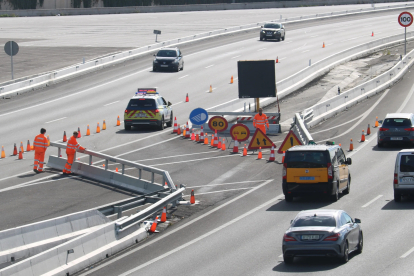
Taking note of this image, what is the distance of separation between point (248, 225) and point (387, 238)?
3.52 metres

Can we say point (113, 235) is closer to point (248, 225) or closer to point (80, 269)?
point (80, 269)

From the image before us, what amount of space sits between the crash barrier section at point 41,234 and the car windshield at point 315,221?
16.8 feet

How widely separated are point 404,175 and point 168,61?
3424 centimetres

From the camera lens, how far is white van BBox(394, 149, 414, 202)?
64.1ft

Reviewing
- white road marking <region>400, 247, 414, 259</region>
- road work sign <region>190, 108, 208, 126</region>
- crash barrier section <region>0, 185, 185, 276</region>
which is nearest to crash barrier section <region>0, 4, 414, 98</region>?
road work sign <region>190, 108, 208, 126</region>

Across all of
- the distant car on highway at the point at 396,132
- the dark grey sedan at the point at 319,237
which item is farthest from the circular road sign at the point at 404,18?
the dark grey sedan at the point at 319,237

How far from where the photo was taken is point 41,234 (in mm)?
15094

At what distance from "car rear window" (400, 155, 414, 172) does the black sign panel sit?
635 inches

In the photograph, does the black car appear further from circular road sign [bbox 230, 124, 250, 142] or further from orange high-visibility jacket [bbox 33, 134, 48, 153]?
orange high-visibility jacket [bbox 33, 134, 48, 153]

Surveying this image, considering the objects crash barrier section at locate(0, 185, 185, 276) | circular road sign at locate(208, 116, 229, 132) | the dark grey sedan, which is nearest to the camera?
crash barrier section at locate(0, 185, 185, 276)

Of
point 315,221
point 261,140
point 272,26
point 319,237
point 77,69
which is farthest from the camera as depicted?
point 272,26

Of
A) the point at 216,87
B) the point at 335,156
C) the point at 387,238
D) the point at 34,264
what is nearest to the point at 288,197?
the point at 335,156

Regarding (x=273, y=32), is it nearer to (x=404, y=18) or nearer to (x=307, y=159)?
(x=404, y=18)

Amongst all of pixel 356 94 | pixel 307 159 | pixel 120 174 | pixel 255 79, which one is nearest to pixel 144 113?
pixel 255 79
